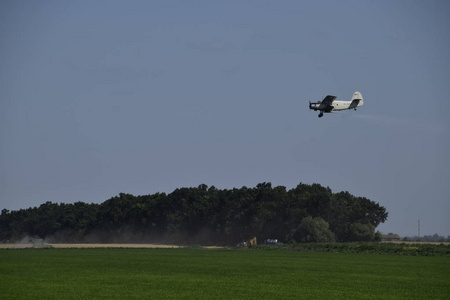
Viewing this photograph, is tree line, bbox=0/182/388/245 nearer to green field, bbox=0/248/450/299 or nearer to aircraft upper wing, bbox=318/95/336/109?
aircraft upper wing, bbox=318/95/336/109

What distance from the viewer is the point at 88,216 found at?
606 ft

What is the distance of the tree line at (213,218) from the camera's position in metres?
141

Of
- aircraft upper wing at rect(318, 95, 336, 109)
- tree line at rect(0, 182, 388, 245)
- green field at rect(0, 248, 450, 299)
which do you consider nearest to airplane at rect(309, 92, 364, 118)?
aircraft upper wing at rect(318, 95, 336, 109)

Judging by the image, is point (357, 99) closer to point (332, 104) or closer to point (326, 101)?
point (332, 104)

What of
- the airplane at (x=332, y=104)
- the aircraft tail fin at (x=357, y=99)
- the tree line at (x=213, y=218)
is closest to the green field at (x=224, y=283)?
the airplane at (x=332, y=104)

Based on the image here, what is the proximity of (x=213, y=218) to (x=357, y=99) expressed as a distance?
278 ft

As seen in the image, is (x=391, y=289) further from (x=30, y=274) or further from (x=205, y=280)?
(x=30, y=274)

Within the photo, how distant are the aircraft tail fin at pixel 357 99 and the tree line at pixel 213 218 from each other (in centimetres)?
4124

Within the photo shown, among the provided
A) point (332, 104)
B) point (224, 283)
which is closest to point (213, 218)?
point (332, 104)

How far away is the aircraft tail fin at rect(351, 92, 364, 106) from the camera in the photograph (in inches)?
3415

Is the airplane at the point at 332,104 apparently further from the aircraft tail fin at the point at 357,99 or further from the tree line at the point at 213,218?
the tree line at the point at 213,218

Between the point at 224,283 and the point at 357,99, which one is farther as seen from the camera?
the point at 357,99

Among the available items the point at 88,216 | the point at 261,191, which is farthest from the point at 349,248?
the point at 88,216

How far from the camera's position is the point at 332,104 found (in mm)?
82812
